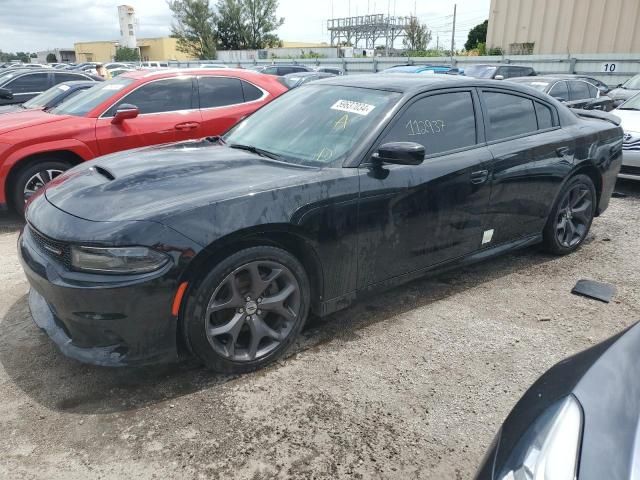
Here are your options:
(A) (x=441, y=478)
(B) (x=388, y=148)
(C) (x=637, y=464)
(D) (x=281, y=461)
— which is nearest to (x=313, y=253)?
(B) (x=388, y=148)

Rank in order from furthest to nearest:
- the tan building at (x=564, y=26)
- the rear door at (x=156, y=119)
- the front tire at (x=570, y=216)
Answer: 1. the tan building at (x=564, y=26)
2. the rear door at (x=156, y=119)
3. the front tire at (x=570, y=216)

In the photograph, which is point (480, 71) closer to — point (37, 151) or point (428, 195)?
point (37, 151)

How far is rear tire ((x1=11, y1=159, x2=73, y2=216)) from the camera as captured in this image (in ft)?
17.7

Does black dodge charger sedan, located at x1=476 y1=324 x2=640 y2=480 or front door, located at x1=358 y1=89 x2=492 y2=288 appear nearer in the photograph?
black dodge charger sedan, located at x1=476 y1=324 x2=640 y2=480

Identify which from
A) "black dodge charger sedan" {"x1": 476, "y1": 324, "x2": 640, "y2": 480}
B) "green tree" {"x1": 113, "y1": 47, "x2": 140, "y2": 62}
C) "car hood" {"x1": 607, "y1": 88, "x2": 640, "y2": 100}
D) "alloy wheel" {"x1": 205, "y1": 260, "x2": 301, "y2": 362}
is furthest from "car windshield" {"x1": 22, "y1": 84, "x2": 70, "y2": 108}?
"green tree" {"x1": 113, "y1": 47, "x2": 140, "y2": 62}

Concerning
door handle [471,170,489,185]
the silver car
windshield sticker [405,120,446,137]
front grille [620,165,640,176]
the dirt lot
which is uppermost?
windshield sticker [405,120,446,137]

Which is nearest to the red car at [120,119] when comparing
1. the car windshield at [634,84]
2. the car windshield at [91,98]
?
the car windshield at [91,98]

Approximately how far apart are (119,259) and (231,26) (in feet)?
200

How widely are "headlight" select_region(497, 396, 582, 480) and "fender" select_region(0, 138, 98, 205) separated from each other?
5.39 metres

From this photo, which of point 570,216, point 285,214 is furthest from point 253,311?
point 570,216

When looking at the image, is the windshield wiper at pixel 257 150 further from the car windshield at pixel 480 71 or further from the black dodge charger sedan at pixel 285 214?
the car windshield at pixel 480 71

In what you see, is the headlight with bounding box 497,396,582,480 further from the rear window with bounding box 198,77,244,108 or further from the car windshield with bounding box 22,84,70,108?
the car windshield with bounding box 22,84,70,108

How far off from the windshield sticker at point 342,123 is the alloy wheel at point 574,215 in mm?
2238

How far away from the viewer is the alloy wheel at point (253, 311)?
2.69 m
